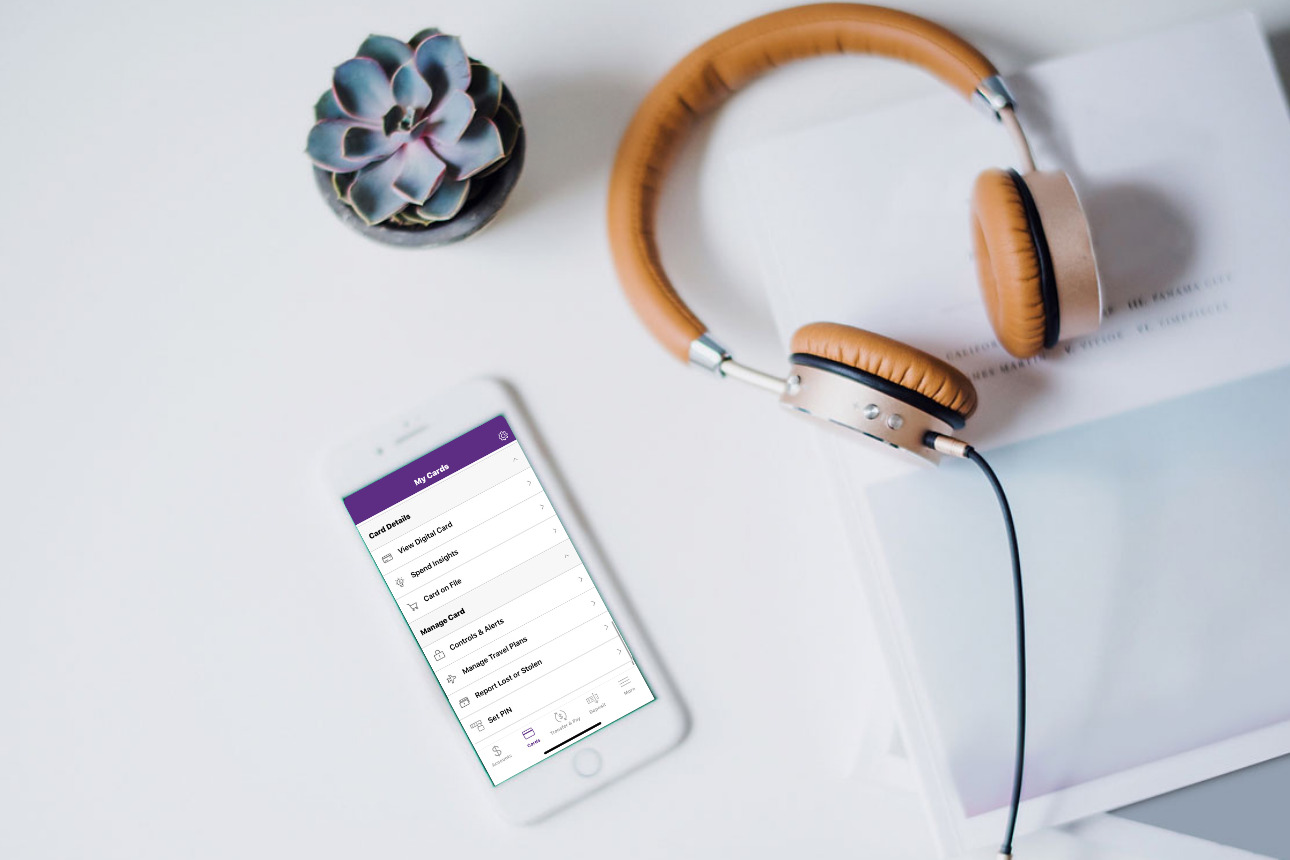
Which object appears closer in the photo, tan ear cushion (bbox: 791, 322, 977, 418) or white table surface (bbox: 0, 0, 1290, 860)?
tan ear cushion (bbox: 791, 322, 977, 418)

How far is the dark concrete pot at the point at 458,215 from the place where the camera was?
52 cm

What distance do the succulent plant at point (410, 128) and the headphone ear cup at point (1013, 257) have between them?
25cm

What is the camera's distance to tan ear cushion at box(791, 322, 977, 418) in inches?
17.3

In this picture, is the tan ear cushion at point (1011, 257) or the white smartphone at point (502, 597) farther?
the white smartphone at point (502, 597)

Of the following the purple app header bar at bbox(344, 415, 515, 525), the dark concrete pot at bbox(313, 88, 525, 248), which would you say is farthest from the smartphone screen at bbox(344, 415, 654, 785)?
the dark concrete pot at bbox(313, 88, 525, 248)

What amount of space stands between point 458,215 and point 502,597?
0.23 m

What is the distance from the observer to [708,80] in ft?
1.81

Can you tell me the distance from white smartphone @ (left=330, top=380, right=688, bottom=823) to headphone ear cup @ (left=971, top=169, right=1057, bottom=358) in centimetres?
27

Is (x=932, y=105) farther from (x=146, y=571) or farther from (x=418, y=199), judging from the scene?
(x=146, y=571)

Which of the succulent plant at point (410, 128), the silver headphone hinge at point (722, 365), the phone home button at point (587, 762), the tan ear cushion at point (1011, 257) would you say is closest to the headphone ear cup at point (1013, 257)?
the tan ear cushion at point (1011, 257)

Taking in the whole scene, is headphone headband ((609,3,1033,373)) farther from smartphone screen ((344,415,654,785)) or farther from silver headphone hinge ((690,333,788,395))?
smartphone screen ((344,415,654,785))

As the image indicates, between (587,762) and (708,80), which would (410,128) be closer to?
(708,80)

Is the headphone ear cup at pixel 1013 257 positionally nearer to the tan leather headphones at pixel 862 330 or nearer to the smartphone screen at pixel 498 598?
the tan leather headphones at pixel 862 330

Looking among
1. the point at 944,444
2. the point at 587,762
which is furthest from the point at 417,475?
the point at 944,444
